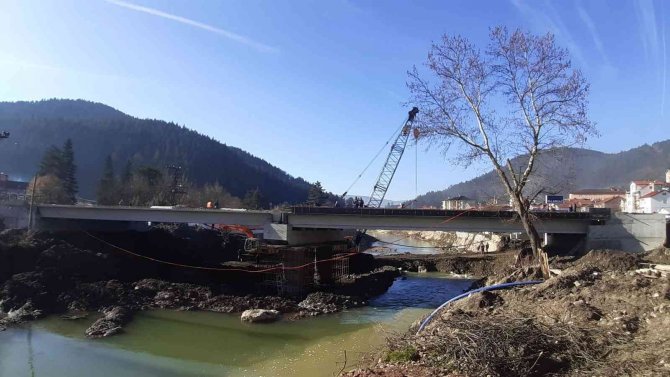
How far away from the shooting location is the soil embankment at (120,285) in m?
24.5

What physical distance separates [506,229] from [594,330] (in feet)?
80.3

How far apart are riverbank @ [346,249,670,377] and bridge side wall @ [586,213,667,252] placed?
23689 mm

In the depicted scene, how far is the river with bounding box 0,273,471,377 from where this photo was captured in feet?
51.3

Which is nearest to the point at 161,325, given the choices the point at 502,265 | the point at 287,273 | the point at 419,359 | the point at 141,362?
the point at 141,362

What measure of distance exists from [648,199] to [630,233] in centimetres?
7020

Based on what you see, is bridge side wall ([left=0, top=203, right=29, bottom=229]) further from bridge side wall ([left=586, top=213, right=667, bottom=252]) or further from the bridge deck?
bridge side wall ([left=586, top=213, right=667, bottom=252])

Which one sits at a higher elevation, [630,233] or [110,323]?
[630,233]

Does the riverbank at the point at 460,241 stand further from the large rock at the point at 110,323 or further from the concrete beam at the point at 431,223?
the large rock at the point at 110,323

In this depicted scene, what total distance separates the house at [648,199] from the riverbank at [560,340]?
279 ft

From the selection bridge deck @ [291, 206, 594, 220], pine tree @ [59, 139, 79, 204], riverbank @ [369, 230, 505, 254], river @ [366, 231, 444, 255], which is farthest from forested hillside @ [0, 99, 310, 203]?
bridge deck @ [291, 206, 594, 220]

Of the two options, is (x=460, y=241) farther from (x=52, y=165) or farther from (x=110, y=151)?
(x=110, y=151)

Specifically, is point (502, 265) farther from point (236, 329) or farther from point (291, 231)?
point (236, 329)

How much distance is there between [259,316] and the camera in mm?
23062

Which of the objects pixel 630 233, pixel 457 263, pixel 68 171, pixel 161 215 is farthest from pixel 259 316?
pixel 68 171
